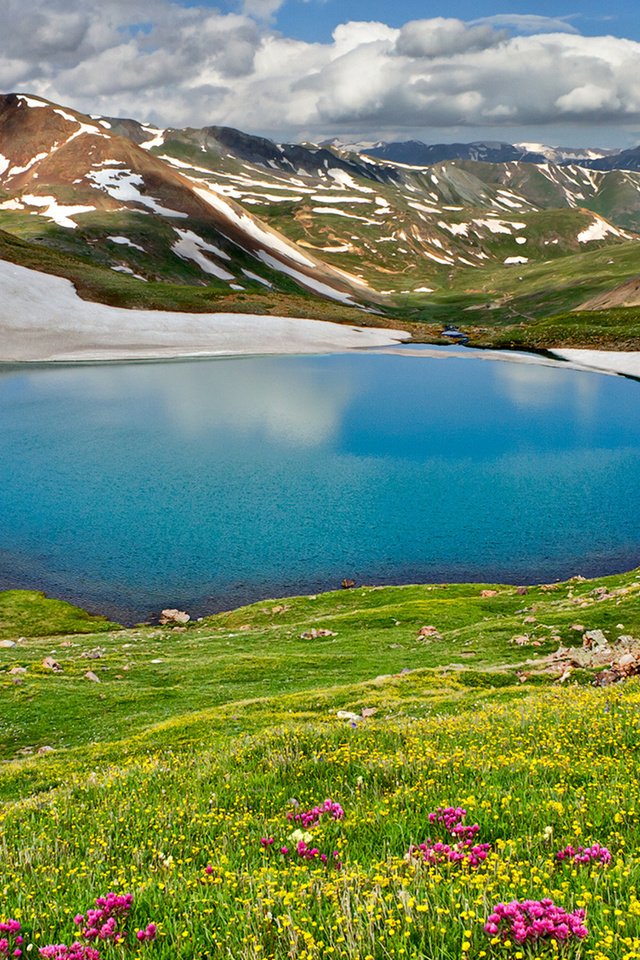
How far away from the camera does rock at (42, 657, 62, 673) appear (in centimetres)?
3164

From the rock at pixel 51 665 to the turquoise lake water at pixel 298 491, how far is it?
11963 millimetres

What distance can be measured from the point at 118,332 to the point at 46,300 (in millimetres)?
22546

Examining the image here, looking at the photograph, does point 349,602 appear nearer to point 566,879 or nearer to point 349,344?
point 566,879

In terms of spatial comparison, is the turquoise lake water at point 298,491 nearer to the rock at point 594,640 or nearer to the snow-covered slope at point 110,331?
the rock at point 594,640

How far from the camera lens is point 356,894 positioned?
6.45m

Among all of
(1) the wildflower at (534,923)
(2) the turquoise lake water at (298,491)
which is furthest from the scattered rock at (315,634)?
(1) the wildflower at (534,923)

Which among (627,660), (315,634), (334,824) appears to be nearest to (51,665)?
(315,634)

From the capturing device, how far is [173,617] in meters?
43.5

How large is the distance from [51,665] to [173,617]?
38.9ft

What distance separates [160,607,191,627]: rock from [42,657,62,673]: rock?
1075 cm

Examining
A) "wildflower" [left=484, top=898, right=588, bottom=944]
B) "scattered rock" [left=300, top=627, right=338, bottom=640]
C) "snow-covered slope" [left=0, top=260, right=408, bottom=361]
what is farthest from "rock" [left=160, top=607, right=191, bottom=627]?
"snow-covered slope" [left=0, top=260, right=408, bottom=361]

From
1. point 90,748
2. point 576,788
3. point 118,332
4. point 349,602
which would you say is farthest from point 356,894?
point 118,332

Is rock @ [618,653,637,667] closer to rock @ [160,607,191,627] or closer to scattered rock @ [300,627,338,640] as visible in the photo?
scattered rock @ [300,627,338,640]

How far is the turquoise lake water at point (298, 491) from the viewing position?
50281 millimetres
